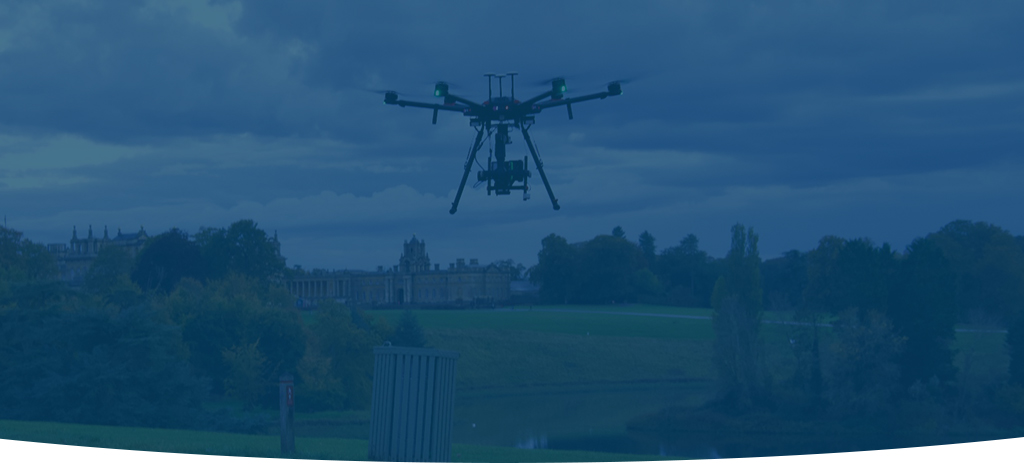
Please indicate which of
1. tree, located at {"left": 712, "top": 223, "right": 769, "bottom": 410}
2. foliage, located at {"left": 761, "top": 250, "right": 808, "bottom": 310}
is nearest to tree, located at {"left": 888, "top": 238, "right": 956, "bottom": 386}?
foliage, located at {"left": 761, "top": 250, "right": 808, "bottom": 310}

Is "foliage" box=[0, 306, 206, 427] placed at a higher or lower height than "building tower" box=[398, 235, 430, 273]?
lower

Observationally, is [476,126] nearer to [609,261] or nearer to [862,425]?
[609,261]

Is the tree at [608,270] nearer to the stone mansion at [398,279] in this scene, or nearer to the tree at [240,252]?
the stone mansion at [398,279]

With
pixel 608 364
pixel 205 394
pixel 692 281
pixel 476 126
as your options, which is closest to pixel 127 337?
pixel 205 394


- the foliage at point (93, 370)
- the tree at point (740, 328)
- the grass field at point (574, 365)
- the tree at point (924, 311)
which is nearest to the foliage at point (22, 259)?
the foliage at point (93, 370)

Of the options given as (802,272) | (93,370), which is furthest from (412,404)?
(802,272)

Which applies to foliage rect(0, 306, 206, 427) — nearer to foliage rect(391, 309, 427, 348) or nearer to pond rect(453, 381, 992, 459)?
pond rect(453, 381, 992, 459)
